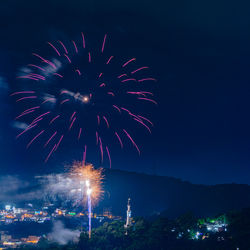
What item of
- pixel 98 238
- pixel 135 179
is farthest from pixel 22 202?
pixel 98 238

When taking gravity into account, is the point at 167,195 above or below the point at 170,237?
above

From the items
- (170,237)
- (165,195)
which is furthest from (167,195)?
(170,237)

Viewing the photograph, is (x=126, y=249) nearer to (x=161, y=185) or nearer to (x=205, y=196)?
(x=205, y=196)

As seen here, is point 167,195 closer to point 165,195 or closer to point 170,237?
point 165,195

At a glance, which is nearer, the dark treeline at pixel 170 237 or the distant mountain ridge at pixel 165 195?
the dark treeline at pixel 170 237

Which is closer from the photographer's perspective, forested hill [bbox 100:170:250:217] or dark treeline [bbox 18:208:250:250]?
dark treeline [bbox 18:208:250:250]

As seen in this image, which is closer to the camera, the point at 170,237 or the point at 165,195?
the point at 170,237

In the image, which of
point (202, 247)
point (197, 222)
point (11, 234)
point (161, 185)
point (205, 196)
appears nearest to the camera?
point (202, 247)

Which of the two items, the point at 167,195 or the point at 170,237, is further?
the point at 167,195

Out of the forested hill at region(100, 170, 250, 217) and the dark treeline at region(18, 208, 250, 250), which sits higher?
the forested hill at region(100, 170, 250, 217)

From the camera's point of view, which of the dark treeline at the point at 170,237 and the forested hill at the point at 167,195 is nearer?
the dark treeline at the point at 170,237

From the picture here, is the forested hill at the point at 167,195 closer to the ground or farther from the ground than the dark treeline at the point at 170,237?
farther from the ground
